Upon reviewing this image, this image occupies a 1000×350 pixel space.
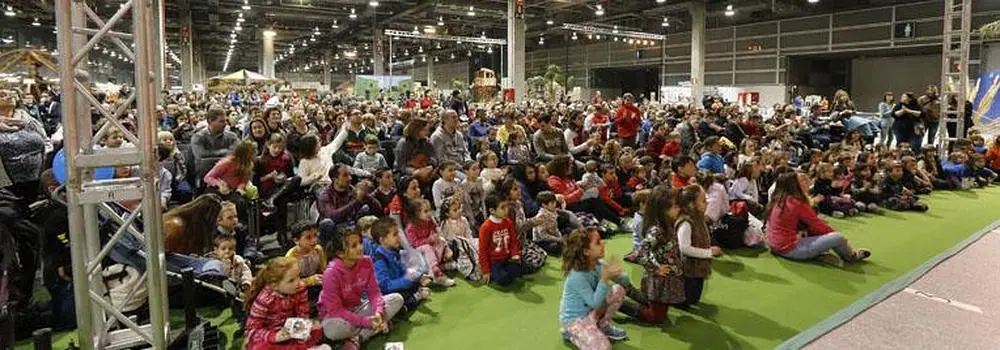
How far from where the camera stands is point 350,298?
3668 mm

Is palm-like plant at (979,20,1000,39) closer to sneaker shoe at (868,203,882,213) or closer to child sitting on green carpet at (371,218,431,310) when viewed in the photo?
sneaker shoe at (868,203,882,213)

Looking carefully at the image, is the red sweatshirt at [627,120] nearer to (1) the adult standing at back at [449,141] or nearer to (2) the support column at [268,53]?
(1) the adult standing at back at [449,141]

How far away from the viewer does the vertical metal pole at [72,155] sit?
8.92ft

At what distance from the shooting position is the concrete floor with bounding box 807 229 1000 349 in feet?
12.1

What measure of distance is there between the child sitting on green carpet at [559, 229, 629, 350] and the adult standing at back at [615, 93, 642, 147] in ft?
21.1

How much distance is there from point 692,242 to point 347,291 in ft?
7.61

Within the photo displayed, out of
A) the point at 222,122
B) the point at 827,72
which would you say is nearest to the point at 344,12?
the point at 827,72

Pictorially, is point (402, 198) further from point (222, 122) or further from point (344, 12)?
point (344, 12)

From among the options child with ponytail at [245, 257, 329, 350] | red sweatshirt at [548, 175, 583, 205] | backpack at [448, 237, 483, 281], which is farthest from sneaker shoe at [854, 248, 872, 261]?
child with ponytail at [245, 257, 329, 350]

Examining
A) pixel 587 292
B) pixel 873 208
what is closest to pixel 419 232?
pixel 587 292

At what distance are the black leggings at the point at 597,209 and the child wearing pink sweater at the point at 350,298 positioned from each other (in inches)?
130

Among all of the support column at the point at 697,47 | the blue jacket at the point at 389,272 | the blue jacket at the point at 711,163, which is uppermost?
the support column at the point at 697,47

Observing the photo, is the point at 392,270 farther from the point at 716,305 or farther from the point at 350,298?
the point at 716,305

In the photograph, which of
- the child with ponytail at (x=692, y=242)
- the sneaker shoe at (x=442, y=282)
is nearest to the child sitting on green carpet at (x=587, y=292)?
the child with ponytail at (x=692, y=242)
